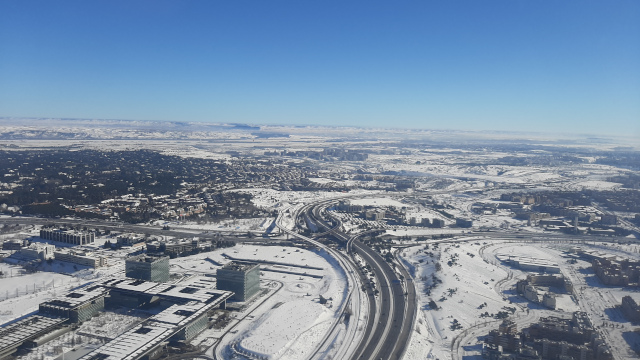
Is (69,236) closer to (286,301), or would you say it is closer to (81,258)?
(81,258)

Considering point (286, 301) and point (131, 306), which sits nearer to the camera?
point (131, 306)

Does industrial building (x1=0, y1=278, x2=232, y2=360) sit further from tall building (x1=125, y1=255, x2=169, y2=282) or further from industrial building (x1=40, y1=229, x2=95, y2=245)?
industrial building (x1=40, y1=229, x2=95, y2=245)

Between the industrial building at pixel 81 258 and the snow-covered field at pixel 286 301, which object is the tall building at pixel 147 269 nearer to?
the snow-covered field at pixel 286 301

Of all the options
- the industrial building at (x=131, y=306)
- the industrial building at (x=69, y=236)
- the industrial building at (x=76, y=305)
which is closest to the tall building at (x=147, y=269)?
the industrial building at (x=131, y=306)

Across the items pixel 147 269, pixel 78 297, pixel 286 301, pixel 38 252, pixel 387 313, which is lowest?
pixel 286 301

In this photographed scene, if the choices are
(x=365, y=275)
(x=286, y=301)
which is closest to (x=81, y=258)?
(x=286, y=301)

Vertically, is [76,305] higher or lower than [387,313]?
higher
